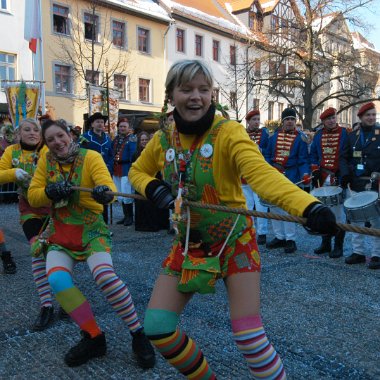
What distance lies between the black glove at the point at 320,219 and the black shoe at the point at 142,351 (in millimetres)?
1639

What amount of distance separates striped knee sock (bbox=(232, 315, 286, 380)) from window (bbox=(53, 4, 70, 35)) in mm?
23152

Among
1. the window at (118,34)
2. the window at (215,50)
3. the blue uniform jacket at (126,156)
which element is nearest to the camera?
the blue uniform jacket at (126,156)

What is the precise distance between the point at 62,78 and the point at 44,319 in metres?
21.1

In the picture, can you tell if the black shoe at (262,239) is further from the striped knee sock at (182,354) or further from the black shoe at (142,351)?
the striped knee sock at (182,354)

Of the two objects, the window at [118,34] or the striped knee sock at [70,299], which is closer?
the striped knee sock at [70,299]

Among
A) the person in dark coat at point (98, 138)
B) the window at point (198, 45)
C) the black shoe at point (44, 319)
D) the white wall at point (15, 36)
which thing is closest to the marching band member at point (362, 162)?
the black shoe at point (44, 319)

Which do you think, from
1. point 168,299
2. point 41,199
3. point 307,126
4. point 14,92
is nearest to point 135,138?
point 14,92

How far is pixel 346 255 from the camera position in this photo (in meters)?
5.98

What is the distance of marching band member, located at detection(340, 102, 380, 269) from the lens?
17.7 feet

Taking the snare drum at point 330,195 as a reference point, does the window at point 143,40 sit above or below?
above

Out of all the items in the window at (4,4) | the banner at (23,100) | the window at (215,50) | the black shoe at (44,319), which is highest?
the window at (215,50)

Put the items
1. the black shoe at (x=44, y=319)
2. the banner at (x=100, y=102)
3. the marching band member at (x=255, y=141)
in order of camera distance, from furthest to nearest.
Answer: the banner at (x=100, y=102), the marching band member at (x=255, y=141), the black shoe at (x=44, y=319)

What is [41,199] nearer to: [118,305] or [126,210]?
[118,305]

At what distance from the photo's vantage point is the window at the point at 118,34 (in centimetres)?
2470
